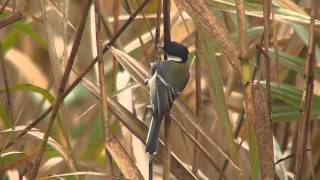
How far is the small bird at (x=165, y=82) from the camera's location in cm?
183

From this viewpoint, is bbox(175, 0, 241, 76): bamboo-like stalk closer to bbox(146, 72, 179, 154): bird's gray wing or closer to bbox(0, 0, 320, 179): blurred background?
bbox(0, 0, 320, 179): blurred background

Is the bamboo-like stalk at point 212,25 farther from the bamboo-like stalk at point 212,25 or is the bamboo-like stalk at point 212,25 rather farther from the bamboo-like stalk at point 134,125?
the bamboo-like stalk at point 134,125

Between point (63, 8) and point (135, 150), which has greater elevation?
point (63, 8)

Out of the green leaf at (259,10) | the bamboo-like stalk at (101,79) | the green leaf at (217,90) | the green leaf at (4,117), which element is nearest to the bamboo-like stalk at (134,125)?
the bamboo-like stalk at (101,79)

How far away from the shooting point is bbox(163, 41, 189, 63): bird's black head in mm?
1912

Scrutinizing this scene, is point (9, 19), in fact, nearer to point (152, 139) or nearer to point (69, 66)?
point (69, 66)

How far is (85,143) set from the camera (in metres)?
3.30

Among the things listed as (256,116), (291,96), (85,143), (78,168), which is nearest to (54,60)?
(78,168)

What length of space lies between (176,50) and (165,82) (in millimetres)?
104

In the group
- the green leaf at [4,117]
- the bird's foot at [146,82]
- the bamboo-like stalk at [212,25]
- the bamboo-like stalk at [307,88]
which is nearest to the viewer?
the bamboo-like stalk at [212,25]

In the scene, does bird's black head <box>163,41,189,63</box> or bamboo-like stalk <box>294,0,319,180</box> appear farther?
bird's black head <box>163,41,189,63</box>

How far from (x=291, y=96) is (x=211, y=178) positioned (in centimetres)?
51

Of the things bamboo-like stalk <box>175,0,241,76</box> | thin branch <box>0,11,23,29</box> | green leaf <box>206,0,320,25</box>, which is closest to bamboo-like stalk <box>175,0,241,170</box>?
bamboo-like stalk <box>175,0,241,76</box>

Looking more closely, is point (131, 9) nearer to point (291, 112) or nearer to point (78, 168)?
point (78, 168)
